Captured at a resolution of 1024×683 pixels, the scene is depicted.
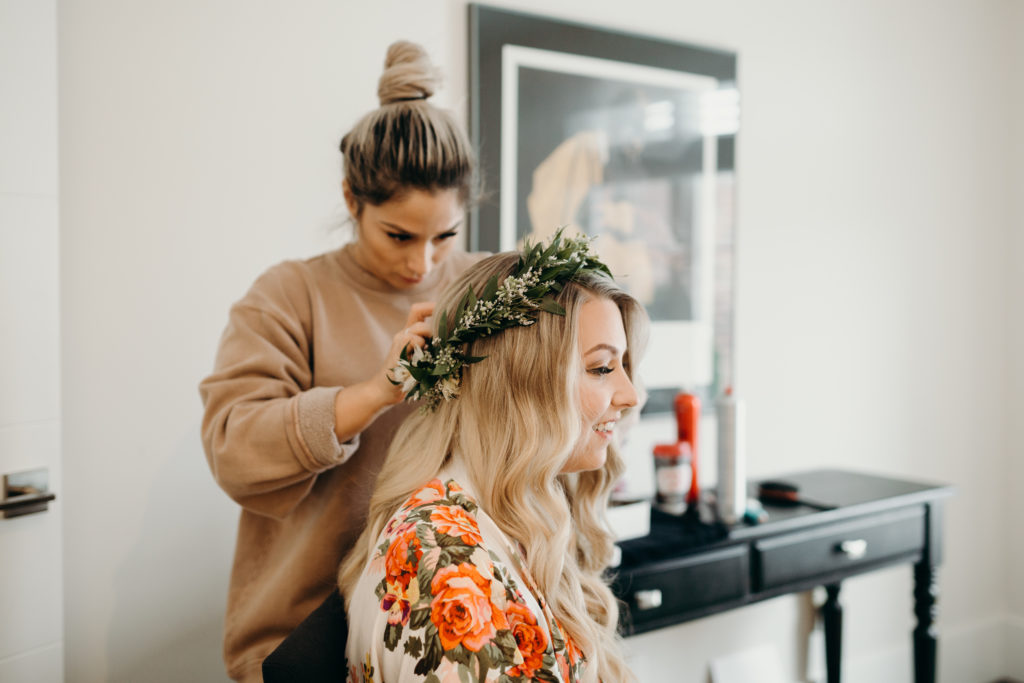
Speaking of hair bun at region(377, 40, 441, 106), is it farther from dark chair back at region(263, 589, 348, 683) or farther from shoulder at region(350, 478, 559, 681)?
→ dark chair back at region(263, 589, 348, 683)

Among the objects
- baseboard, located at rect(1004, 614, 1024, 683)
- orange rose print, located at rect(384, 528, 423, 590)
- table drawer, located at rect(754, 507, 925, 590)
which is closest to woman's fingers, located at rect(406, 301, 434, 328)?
orange rose print, located at rect(384, 528, 423, 590)

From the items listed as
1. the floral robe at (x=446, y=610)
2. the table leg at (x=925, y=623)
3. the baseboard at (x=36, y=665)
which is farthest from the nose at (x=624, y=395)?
the table leg at (x=925, y=623)

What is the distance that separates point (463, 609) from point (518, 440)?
0.27 m

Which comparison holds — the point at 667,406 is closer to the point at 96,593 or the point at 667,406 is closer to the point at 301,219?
the point at 301,219

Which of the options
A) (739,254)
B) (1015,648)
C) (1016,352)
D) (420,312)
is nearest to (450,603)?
(420,312)

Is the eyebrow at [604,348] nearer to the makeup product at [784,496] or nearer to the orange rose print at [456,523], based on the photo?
the orange rose print at [456,523]

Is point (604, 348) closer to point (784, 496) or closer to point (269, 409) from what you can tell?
point (269, 409)

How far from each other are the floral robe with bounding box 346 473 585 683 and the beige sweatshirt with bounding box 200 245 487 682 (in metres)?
0.29

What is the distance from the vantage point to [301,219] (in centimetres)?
175

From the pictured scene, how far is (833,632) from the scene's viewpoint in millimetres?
2529

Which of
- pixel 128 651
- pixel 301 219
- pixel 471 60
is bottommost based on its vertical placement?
pixel 128 651

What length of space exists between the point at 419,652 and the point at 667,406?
1.53 metres

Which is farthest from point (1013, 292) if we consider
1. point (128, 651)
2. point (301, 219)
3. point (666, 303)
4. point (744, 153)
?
point (128, 651)

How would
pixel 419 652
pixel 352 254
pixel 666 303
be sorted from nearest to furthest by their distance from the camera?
1. pixel 419 652
2. pixel 352 254
3. pixel 666 303
